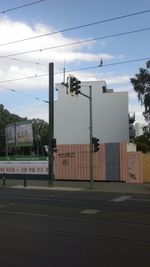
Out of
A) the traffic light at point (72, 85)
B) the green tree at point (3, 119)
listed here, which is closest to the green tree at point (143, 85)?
the traffic light at point (72, 85)

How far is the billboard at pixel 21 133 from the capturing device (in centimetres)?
5247

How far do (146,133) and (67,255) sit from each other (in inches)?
2155

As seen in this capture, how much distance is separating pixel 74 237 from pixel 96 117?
65745 millimetres

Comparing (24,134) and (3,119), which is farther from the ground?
(3,119)

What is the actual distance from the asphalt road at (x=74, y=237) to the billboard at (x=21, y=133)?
34.7 meters

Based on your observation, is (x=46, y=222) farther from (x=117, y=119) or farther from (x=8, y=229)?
(x=117, y=119)

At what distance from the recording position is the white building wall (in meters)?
76.2

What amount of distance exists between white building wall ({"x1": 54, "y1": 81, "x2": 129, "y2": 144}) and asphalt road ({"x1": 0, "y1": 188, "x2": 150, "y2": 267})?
58670mm

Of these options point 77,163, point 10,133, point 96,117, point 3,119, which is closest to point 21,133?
point 10,133

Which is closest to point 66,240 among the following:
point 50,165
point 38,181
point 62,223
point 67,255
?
point 67,255

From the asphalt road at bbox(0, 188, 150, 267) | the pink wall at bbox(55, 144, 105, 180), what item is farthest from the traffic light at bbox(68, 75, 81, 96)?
the asphalt road at bbox(0, 188, 150, 267)

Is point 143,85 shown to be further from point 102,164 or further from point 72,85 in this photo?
point 72,85

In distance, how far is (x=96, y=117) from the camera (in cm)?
7688

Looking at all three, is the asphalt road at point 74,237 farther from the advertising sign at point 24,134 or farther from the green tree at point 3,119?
the green tree at point 3,119
